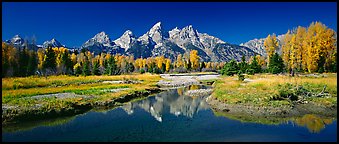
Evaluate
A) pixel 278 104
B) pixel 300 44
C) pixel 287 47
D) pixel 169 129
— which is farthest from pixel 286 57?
pixel 169 129

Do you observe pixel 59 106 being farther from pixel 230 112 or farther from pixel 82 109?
pixel 230 112

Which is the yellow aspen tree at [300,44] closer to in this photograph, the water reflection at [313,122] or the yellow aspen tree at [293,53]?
the yellow aspen tree at [293,53]

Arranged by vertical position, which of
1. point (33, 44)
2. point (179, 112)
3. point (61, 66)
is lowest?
point (179, 112)

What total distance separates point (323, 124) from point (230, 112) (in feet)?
25.1

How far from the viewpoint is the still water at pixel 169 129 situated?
635 inches

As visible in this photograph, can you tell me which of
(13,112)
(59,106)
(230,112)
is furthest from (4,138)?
(230,112)

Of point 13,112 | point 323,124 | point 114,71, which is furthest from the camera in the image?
point 114,71

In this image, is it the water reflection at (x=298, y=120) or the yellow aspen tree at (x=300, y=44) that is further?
the yellow aspen tree at (x=300, y=44)

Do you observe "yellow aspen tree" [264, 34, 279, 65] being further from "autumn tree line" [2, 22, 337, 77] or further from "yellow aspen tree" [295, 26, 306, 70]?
"yellow aspen tree" [295, 26, 306, 70]

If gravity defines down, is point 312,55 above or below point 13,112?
above

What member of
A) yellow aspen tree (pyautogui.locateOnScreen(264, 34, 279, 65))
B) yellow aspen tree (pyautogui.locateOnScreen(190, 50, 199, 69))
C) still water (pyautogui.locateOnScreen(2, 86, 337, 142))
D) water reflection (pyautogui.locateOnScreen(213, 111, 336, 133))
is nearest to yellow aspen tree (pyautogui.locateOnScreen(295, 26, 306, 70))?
yellow aspen tree (pyautogui.locateOnScreen(264, 34, 279, 65))

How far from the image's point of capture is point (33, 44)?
287ft

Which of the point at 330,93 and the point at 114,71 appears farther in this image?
the point at 114,71

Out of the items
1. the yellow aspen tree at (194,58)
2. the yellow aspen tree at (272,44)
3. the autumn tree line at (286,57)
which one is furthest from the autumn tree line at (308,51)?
the yellow aspen tree at (194,58)
